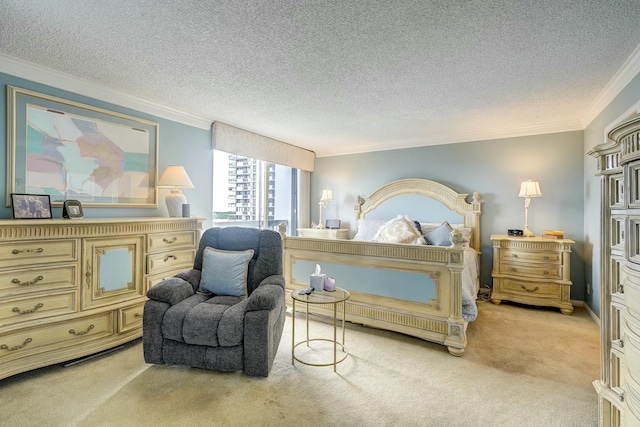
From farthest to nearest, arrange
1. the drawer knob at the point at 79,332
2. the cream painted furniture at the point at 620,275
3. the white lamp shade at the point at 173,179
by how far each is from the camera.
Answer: the white lamp shade at the point at 173,179, the drawer knob at the point at 79,332, the cream painted furniture at the point at 620,275

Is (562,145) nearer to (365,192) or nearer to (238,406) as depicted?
(365,192)

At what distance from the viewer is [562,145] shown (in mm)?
3832

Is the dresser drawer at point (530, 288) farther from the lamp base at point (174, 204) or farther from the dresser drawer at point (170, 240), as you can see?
the lamp base at point (174, 204)

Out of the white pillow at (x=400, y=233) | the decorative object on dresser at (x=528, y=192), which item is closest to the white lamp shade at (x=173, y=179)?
the white pillow at (x=400, y=233)

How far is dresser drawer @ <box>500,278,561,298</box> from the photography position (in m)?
3.58

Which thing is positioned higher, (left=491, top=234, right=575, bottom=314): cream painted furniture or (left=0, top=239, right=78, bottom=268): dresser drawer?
(left=0, top=239, right=78, bottom=268): dresser drawer

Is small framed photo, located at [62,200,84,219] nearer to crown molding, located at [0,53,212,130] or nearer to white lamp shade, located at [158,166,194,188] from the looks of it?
white lamp shade, located at [158,166,194,188]

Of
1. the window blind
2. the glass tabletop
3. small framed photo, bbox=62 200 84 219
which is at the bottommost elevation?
the glass tabletop

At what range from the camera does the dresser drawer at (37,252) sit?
2.04 m

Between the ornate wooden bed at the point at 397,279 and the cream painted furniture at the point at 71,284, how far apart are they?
1.47m

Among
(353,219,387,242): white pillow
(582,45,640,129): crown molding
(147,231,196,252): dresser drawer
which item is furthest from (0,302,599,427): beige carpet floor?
(582,45,640,129): crown molding

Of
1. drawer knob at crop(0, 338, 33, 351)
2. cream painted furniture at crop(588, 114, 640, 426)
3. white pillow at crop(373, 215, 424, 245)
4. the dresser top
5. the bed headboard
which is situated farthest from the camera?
the bed headboard

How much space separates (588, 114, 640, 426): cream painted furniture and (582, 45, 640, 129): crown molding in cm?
133

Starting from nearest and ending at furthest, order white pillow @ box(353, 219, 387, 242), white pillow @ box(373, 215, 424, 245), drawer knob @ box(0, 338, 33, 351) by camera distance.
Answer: drawer knob @ box(0, 338, 33, 351) < white pillow @ box(373, 215, 424, 245) < white pillow @ box(353, 219, 387, 242)
